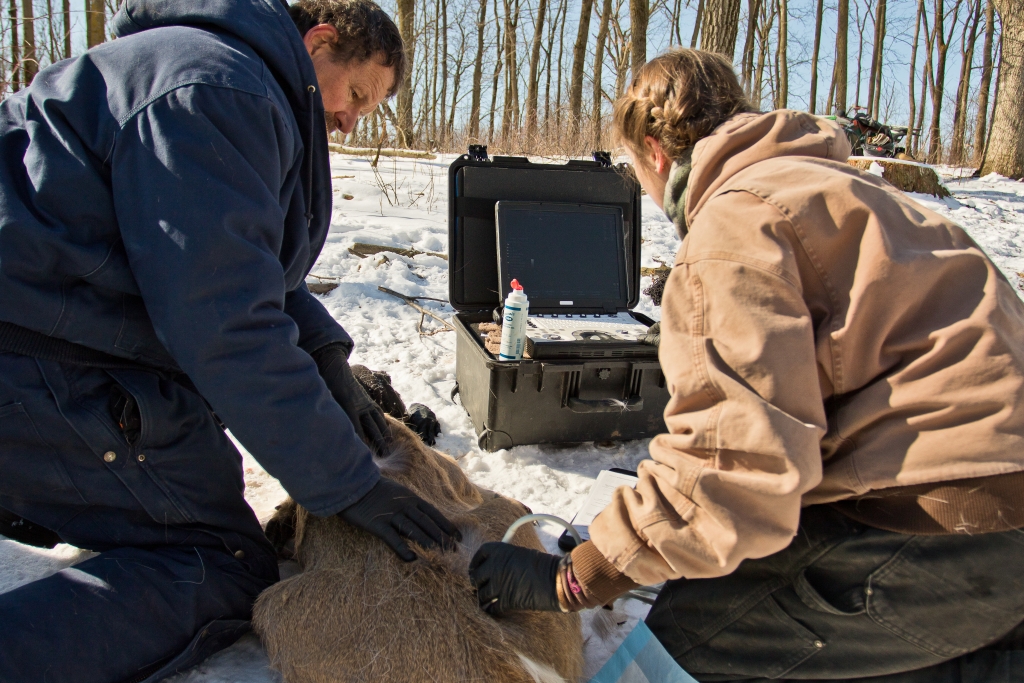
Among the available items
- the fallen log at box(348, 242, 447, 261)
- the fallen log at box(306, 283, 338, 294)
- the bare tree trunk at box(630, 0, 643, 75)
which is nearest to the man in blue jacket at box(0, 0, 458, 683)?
the fallen log at box(306, 283, 338, 294)

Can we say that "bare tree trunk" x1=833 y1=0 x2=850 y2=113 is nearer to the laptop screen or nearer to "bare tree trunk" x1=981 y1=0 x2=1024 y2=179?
"bare tree trunk" x1=981 y1=0 x2=1024 y2=179

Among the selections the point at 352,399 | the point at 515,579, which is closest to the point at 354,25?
the point at 352,399

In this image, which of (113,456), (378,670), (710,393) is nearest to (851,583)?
→ (710,393)

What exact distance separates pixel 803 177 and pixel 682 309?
0.34m

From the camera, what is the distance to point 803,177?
51.2 inches

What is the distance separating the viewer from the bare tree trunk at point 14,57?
8753 mm

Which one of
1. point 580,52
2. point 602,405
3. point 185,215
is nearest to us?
point 185,215

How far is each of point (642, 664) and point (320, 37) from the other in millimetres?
1931

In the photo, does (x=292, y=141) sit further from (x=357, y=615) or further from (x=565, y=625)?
(x=565, y=625)

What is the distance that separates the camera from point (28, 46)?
443 inches

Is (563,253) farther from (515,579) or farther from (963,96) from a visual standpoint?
(963,96)

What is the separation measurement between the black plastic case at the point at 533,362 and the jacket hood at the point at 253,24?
150 centimetres

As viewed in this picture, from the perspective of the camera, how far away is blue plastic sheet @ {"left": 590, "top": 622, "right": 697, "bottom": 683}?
5.28ft

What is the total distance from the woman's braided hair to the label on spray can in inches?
52.3
